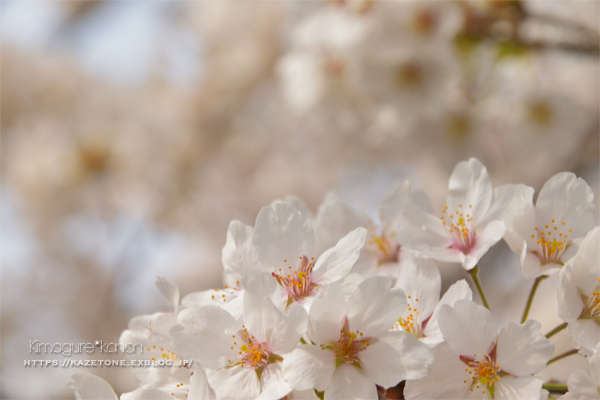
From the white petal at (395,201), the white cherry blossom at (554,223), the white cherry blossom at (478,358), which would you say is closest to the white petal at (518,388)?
the white cherry blossom at (478,358)

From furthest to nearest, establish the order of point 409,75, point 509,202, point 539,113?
point 539,113 < point 409,75 < point 509,202

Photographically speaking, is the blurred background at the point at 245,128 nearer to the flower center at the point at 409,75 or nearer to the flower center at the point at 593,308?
the flower center at the point at 409,75

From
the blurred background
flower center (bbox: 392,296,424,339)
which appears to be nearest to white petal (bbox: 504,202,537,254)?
flower center (bbox: 392,296,424,339)

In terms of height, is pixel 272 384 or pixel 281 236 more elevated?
pixel 281 236

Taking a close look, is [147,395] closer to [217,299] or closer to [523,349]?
[217,299]

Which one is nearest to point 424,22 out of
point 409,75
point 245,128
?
point 409,75

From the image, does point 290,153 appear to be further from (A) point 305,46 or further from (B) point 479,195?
(B) point 479,195

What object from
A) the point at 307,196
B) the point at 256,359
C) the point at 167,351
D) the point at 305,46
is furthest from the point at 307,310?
the point at 307,196
